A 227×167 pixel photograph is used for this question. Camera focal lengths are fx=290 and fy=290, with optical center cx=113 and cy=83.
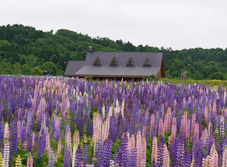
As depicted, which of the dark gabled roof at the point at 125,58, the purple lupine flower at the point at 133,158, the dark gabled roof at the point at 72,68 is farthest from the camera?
the dark gabled roof at the point at 72,68

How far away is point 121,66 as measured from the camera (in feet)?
186

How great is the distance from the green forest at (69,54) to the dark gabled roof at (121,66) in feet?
42.5

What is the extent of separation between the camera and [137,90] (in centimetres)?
1066

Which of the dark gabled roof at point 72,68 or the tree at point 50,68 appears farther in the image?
the tree at point 50,68

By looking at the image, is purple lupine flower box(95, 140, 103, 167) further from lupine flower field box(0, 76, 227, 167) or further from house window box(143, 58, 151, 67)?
house window box(143, 58, 151, 67)

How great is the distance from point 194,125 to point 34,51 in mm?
104936

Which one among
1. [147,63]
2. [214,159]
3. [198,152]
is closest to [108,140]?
[214,159]

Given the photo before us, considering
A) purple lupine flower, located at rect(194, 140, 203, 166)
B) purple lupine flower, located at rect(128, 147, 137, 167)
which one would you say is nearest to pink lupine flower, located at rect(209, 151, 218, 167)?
purple lupine flower, located at rect(194, 140, 203, 166)

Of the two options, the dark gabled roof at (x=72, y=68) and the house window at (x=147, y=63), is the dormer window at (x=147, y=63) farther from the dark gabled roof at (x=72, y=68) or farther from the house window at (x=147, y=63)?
the dark gabled roof at (x=72, y=68)

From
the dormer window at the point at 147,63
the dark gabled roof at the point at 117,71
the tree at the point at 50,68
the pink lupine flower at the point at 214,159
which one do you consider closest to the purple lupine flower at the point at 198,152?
the pink lupine flower at the point at 214,159

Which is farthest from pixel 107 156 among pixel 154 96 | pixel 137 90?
pixel 137 90

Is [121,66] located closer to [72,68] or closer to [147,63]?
[147,63]

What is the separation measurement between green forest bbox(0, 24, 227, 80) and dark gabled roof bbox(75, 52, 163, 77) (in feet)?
42.5

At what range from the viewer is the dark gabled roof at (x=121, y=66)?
173ft
